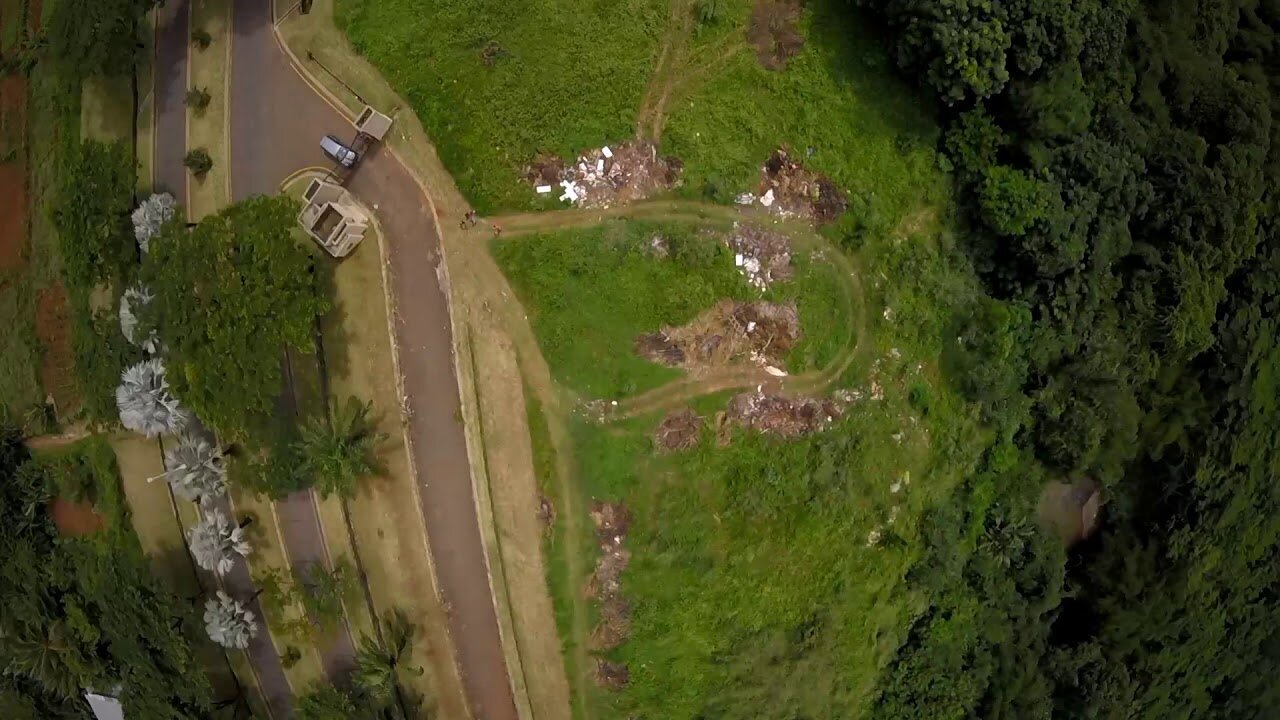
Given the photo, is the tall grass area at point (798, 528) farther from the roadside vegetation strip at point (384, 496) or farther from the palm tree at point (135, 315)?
the palm tree at point (135, 315)

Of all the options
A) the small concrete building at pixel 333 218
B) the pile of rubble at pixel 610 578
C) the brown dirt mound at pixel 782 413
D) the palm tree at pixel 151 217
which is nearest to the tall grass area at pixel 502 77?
the small concrete building at pixel 333 218

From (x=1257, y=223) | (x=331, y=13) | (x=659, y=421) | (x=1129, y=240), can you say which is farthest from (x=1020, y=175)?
(x=331, y=13)

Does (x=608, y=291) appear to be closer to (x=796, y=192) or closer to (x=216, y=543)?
(x=796, y=192)

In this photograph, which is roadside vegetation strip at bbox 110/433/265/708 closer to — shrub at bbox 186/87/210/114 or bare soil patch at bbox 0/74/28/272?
bare soil patch at bbox 0/74/28/272

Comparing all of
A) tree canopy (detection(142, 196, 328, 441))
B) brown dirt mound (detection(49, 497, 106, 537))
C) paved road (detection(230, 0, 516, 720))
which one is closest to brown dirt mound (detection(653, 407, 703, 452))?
paved road (detection(230, 0, 516, 720))

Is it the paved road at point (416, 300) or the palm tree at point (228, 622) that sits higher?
the paved road at point (416, 300)

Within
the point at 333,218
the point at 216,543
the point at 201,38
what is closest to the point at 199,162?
the point at 201,38

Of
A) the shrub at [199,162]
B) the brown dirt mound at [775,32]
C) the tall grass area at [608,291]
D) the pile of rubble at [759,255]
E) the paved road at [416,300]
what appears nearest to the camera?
the tall grass area at [608,291]

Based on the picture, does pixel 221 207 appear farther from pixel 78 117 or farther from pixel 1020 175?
pixel 1020 175
